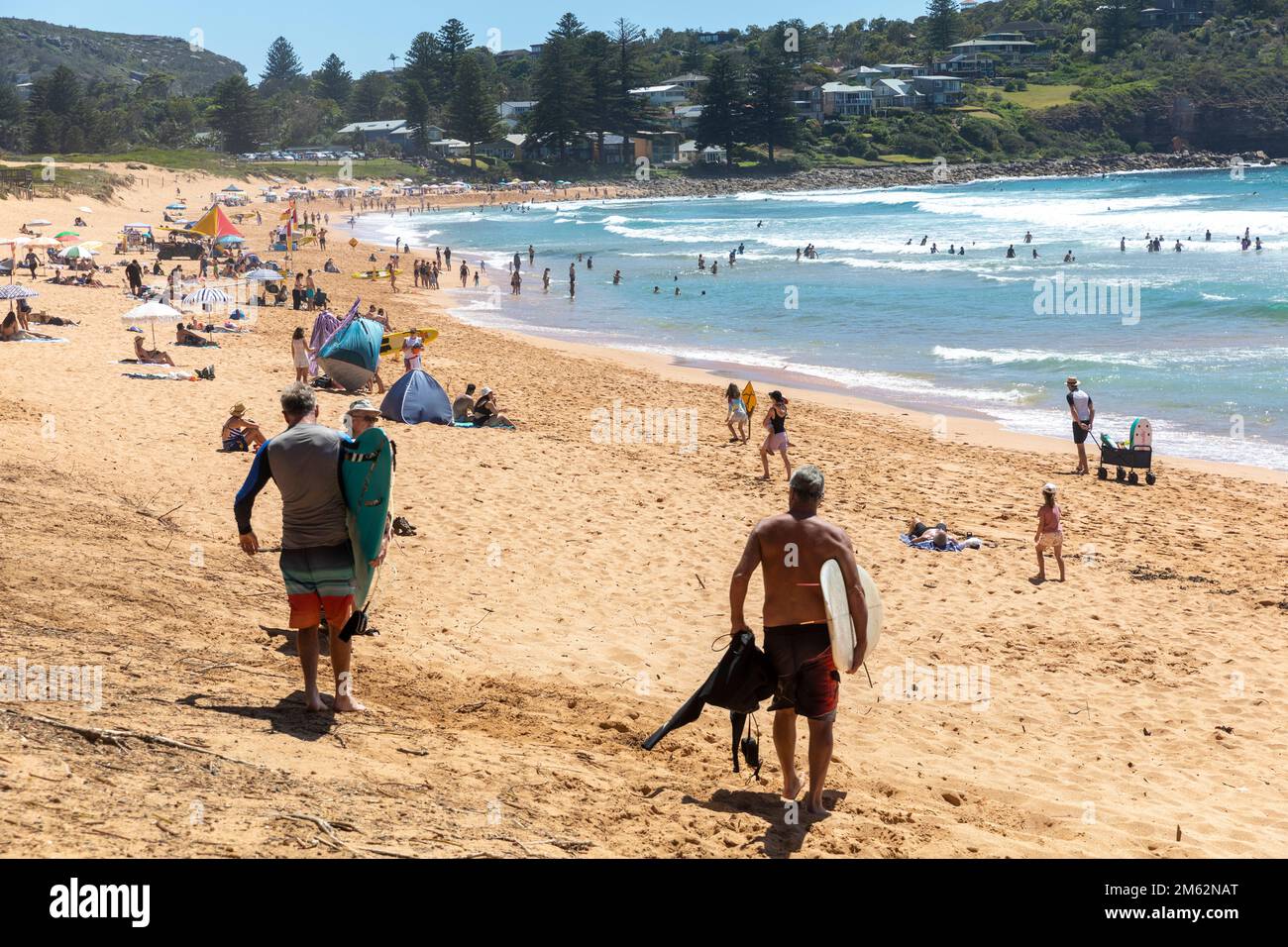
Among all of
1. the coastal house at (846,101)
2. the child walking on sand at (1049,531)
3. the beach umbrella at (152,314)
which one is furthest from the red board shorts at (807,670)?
the coastal house at (846,101)

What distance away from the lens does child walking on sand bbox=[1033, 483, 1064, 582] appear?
1035 cm

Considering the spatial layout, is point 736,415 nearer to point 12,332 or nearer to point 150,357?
point 150,357

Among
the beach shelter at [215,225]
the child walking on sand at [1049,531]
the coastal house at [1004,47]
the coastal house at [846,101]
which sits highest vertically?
the coastal house at [1004,47]

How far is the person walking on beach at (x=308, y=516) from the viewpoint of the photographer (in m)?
5.34

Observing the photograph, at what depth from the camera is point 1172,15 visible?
16350 centimetres

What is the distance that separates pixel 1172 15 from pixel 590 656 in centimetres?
18475

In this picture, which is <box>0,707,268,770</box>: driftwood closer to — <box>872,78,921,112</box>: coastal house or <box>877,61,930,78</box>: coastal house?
<box>872,78,921,112</box>: coastal house

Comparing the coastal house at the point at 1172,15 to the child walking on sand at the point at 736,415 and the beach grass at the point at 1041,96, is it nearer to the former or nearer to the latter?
the beach grass at the point at 1041,96

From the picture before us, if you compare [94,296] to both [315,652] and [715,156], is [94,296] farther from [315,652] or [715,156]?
[715,156]

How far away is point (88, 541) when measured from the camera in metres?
7.64

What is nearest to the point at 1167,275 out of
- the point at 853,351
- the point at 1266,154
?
the point at 853,351

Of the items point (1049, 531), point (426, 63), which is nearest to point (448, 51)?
point (426, 63)
